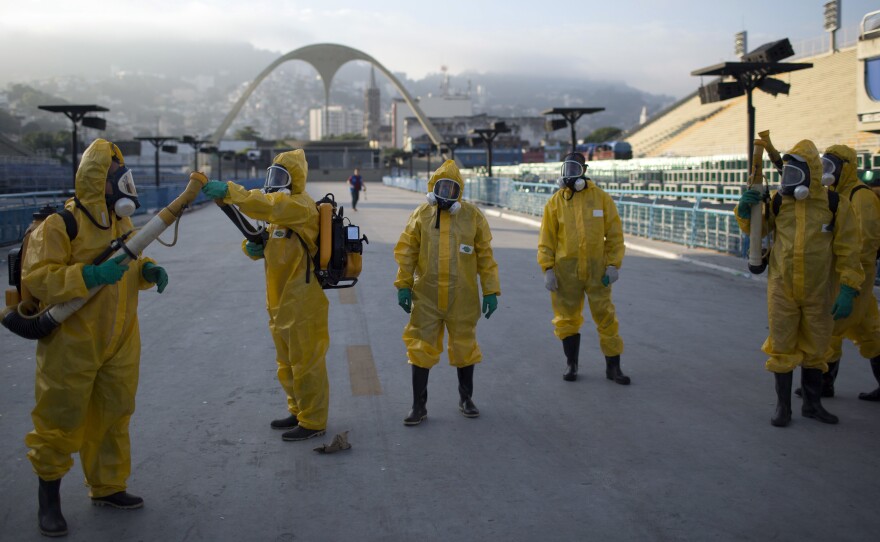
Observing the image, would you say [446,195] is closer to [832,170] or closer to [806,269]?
[806,269]

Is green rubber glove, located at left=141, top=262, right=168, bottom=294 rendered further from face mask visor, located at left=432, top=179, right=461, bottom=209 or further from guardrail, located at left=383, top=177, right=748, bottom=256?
guardrail, located at left=383, top=177, right=748, bottom=256

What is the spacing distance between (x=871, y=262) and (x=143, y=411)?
5.91 meters

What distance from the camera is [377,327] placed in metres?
9.33

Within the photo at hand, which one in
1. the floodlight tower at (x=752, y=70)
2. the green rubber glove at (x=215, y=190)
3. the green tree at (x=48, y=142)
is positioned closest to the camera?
the green rubber glove at (x=215, y=190)

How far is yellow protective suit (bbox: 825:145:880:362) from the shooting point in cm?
618

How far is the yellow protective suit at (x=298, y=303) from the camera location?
209 inches

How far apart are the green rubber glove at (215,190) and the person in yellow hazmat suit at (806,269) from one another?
3668 millimetres

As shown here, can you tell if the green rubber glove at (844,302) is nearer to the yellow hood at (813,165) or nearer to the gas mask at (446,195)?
the yellow hood at (813,165)

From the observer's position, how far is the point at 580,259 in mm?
6852

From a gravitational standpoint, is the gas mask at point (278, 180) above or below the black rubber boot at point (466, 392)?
above

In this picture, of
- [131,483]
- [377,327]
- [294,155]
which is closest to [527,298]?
[377,327]

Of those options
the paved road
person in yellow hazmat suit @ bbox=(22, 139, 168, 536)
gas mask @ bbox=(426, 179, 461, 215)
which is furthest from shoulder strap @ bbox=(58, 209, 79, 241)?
Answer: gas mask @ bbox=(426, 179, 461, 215)

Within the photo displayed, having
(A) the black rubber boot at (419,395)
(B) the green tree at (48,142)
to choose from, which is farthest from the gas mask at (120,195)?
(B) the green tree at (48,142)

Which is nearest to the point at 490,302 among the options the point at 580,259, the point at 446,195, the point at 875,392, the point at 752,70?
the point at 446,195
